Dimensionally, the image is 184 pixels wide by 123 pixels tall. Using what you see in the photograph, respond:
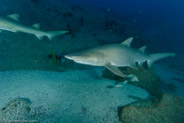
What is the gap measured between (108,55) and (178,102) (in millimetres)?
2903

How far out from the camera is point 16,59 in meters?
5.95

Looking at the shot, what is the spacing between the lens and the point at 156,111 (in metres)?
3.98

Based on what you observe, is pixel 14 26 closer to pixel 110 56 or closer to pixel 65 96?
pixel 65 96

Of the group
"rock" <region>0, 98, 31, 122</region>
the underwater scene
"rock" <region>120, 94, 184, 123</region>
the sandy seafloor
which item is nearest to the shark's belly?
the underwater scene

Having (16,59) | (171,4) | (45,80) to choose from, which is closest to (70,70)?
(45,80)

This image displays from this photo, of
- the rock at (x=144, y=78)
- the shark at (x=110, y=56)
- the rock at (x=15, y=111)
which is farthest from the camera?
the rock at (x=144, y=78)

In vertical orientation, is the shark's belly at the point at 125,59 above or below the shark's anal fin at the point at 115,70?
above

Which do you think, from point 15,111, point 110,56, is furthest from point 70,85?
point 15,111

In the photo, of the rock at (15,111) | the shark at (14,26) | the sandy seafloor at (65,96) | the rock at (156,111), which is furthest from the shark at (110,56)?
the shark at (14,26)

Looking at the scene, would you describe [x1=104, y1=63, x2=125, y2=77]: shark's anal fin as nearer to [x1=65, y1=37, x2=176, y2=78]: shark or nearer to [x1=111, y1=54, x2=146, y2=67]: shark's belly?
[x1=65, y1=37, x2=176, y2=78]: shark

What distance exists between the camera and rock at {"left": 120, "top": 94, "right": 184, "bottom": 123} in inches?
149

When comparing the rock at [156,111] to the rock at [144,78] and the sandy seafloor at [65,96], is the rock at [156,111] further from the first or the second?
the rock at [144,78]

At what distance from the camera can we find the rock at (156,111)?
12.4 feet

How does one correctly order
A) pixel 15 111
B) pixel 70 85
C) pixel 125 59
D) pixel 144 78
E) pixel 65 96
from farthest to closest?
pixel 144 78 → pixel 70 85 → pixel 125 59 → pixel 65 96 → pixel 15 111
